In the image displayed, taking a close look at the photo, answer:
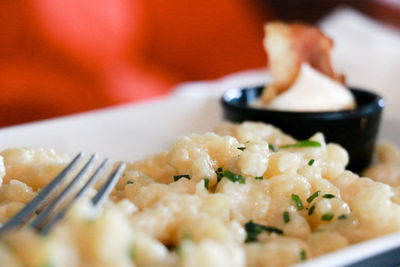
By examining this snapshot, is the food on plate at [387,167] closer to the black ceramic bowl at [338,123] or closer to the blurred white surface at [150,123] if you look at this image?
the black ceramic bowl at [338,123]

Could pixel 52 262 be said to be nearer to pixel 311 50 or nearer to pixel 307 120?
pixel 307 120

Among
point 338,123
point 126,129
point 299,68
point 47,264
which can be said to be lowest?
point 47,264

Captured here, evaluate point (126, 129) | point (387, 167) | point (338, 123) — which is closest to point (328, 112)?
point (338, 123)

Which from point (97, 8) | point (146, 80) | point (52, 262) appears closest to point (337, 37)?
point (146, 80)

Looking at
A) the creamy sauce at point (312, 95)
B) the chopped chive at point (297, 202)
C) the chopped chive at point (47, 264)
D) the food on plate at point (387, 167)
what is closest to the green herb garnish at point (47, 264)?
the chopped chive at point (47, 264)

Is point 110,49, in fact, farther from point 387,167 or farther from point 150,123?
point 387,167

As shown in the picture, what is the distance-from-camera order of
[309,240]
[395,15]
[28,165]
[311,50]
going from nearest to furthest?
1. [309,240]
2. [28,165]
3. [311,50]
4. [395,15]

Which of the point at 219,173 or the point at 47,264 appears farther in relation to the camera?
the point at 219,173
